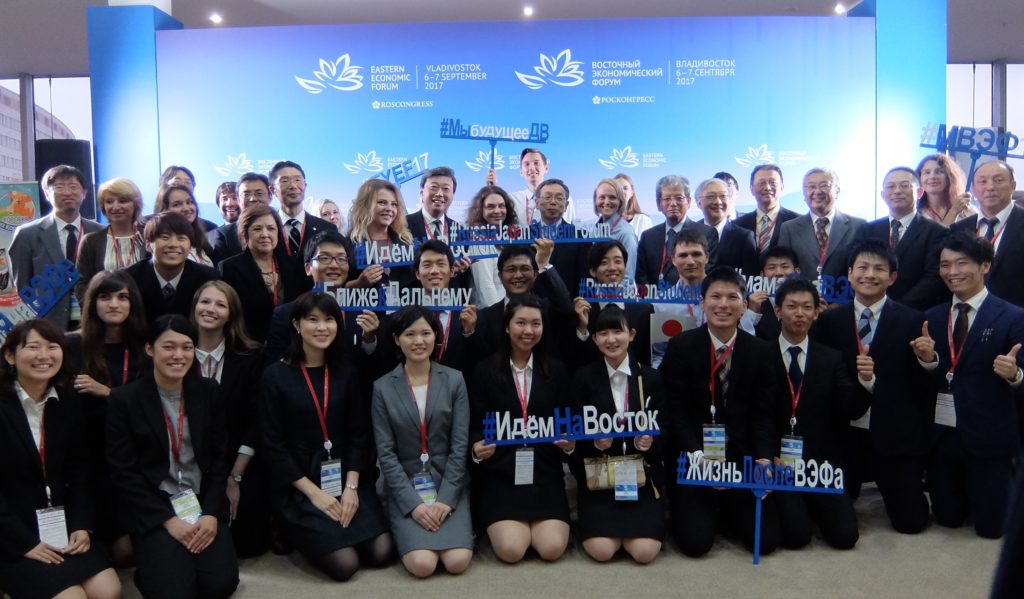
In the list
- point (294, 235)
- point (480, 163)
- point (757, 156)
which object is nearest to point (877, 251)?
point (294, 235)

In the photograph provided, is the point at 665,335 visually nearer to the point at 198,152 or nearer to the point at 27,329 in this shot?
the point at 27,329

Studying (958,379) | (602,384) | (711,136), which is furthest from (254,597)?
(711,136)

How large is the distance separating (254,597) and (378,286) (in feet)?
5.66

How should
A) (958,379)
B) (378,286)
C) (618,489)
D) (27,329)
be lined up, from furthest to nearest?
(378,286)
(958,379)
(618,489)
(27,329)

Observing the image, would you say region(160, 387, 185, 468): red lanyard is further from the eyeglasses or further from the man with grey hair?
the man with grey hair

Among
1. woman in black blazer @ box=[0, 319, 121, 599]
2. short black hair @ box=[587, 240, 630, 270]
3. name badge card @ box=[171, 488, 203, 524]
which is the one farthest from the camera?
short black hair @ box=[587, 240, 630, 270]

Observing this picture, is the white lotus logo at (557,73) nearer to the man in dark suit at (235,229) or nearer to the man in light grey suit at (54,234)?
the man in dark suit at (235,229)

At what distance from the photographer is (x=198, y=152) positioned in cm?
831

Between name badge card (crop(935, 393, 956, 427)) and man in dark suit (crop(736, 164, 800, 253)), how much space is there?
4.71 feet

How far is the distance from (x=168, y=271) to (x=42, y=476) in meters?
1.32

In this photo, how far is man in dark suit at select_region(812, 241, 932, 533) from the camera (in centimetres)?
422

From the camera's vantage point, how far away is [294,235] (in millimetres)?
4980

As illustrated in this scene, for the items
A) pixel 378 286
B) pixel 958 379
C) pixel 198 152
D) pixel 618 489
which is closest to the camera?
pixel 618 489

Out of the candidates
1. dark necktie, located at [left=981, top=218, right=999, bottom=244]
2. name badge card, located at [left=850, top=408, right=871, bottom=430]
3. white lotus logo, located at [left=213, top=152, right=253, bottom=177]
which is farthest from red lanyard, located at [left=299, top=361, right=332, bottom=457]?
white lotus logo, located at [left=213, top=152, right=253, bottom=177]
